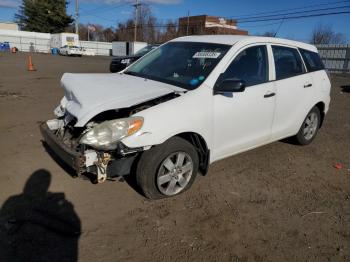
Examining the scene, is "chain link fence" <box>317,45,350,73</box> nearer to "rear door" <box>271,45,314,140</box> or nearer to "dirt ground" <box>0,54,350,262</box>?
"dirt ground" <box>0,54,350,262</box>

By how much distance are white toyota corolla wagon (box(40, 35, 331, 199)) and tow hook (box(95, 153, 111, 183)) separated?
11mm

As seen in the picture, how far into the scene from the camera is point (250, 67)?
4301 mm

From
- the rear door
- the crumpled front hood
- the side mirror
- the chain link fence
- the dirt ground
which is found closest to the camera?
the dirt ground

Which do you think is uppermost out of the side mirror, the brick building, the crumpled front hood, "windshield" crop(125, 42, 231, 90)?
the brick building

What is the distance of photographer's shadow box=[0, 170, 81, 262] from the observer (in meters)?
2.74

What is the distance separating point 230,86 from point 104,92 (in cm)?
143

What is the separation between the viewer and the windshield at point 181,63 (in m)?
3.95

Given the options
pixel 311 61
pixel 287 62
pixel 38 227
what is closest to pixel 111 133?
pixel 38 227

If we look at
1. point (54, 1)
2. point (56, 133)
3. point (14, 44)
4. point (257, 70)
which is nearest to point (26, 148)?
point (56, 133)

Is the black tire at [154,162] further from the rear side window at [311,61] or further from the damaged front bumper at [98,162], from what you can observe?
the rear side window at [311,61]

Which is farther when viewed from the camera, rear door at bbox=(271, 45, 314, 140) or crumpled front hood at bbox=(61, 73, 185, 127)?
rear door at bbox=(271, 45, 314, 140)

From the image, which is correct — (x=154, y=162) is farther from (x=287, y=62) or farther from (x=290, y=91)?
(x=287, y=62)

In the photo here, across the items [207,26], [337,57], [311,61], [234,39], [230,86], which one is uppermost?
[207,26]

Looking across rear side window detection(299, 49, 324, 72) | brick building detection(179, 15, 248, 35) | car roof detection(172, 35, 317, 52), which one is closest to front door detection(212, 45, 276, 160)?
car roof detection(172, 35, 317, 52)
